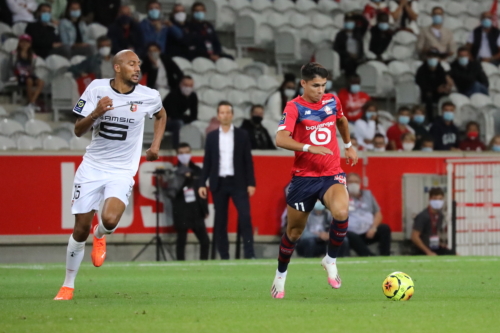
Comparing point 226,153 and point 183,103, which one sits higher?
point 183,103

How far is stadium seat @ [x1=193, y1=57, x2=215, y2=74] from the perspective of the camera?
64.5ft

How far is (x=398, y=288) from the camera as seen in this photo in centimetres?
809

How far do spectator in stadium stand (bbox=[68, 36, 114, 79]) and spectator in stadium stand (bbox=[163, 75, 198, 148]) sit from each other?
1350 millimetres

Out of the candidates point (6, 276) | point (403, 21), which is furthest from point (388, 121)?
point (6, 276)

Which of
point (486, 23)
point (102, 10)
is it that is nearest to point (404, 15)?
point (486, 23)

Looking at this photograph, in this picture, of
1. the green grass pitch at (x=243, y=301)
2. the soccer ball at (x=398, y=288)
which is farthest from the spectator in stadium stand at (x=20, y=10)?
the soccer ball at (x=398, y=288)

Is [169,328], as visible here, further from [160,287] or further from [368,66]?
[368,66]

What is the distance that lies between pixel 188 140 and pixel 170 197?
1.32 metres

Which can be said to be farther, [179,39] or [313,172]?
[179,39]

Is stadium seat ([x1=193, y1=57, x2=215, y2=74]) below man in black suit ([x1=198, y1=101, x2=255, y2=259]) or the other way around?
the other way around

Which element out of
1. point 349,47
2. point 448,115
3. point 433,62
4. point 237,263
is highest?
point 349,47

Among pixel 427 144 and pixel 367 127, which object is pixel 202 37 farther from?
pixel 427 144

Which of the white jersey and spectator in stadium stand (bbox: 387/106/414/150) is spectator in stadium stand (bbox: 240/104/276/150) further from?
the white jersey

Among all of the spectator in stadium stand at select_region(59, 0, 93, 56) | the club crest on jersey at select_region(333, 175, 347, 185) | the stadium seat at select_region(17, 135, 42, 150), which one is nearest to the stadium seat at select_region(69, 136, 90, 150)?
the stadium seat at select_region(17, 135, 42, 150)
